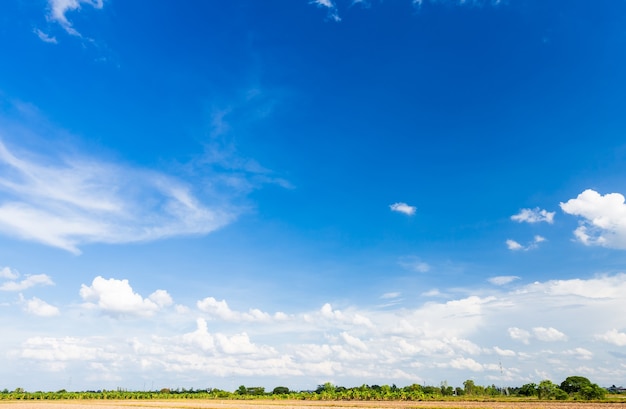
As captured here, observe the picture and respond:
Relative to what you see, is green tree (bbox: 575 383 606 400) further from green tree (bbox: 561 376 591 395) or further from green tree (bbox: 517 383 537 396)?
green tree (bbox: 517 383 537 396)

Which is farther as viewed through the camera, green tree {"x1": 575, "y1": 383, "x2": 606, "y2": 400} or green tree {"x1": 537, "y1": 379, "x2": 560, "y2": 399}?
green tree {"x1": 537, "y1": 379, "x2": 560, "y2": 399}

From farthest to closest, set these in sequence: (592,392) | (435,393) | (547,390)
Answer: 1. (435,393)
2. (547,390)
3. (592,392)

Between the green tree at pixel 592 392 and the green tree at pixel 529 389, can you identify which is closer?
the green tree at pixel 592 392

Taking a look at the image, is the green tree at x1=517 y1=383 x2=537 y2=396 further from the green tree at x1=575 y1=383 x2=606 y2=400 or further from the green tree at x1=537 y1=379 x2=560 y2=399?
the green tree at x1=575 y1=383 x2=606 y2=400

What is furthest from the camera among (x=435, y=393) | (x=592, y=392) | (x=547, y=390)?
(x=435, y=393)

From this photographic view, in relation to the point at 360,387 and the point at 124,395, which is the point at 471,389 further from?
the point at 124,395

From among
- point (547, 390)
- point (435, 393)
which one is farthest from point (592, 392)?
point (435, 393)

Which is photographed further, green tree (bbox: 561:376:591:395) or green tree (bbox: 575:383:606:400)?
green tree (bbox: 561:376:591:395)

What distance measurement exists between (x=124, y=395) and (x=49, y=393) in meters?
30.2

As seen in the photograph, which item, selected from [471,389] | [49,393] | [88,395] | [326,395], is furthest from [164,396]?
[471,389]

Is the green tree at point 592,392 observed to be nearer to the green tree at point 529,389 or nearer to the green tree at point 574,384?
the green tree at point 574,384

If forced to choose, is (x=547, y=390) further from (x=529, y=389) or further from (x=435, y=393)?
(x=435, y=393)

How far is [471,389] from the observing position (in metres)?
152

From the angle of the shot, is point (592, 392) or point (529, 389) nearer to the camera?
point (592, 392)
